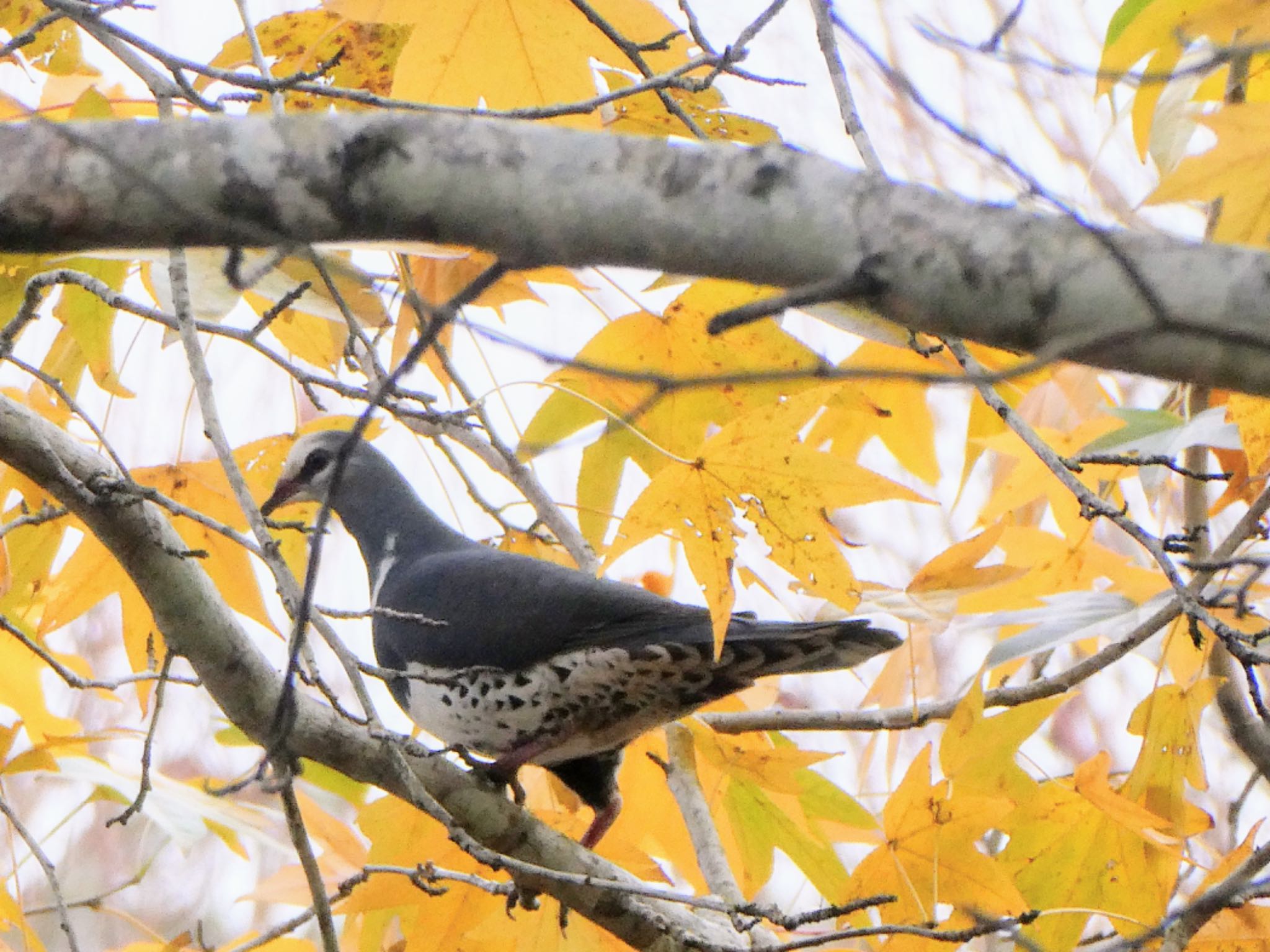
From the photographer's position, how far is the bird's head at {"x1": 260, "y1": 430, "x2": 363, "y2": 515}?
3.23m

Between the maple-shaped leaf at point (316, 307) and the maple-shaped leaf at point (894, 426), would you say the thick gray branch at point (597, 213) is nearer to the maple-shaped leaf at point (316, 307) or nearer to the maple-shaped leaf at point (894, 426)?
the maple-shaped leaf at point (316, 307)

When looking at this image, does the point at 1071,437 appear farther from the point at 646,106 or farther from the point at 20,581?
the point at 20,581

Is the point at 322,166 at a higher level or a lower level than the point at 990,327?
higher

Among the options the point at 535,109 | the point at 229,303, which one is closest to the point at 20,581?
the point at 229,303

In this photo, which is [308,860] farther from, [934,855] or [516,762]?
[516,762]

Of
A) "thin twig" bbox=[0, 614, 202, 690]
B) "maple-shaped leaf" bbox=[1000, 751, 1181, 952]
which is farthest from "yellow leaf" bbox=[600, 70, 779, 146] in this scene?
"maple-shaped leaf" bbox=[1000, 751, 1181, 952]

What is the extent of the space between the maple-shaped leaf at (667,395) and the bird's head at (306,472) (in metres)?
1.02

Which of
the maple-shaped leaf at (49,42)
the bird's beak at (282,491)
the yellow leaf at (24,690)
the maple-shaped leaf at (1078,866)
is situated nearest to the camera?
the maple-shaped leaf at (1078,866)

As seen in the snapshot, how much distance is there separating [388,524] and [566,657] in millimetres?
1096

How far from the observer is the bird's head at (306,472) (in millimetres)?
3227

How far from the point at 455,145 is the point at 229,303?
1.11 meters

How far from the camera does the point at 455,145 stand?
0.90m

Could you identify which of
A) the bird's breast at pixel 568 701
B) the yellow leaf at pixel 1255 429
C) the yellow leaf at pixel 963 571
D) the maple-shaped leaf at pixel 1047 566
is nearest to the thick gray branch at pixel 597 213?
the yellow leaf at pixel 1255 429

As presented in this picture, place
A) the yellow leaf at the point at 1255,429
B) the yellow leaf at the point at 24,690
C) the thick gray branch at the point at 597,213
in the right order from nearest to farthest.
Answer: the thick gray branch at the point at 597,213
the yellow leaf at the point at 1255,429
the yellow leaf at the point at 24,690
